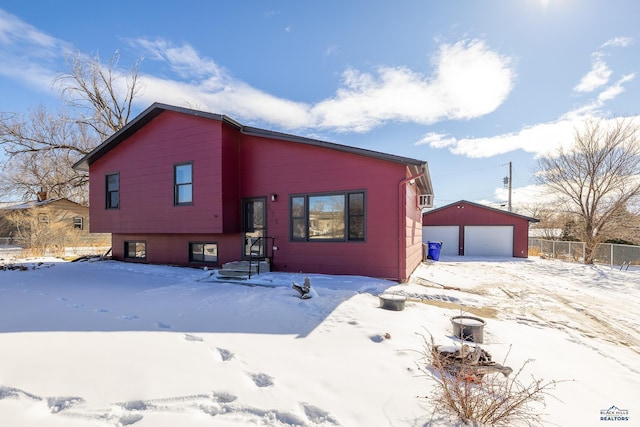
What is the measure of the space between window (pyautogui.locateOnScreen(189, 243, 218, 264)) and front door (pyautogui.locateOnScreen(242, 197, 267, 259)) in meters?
1.26

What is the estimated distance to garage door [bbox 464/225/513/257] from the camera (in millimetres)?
16578

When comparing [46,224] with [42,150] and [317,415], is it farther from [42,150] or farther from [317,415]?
[317,415]

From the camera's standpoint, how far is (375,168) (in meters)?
7.21

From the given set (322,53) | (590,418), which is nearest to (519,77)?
(322,53)

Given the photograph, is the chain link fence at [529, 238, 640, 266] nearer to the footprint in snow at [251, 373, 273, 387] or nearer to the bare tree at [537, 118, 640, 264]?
the bare tree at [537, 118, 640, 264]

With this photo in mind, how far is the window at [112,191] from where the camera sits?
10.8 meters

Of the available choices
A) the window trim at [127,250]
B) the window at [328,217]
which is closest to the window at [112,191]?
the window trim at [127,250]

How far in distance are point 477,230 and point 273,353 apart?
17.1 m

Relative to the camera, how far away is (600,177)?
14.5 meters

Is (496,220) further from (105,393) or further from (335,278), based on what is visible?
(105,393)

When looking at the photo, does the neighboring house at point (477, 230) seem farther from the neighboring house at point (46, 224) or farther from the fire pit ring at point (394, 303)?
the neighboring house at point (46, 224)

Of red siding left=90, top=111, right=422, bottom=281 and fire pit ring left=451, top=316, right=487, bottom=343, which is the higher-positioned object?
red siding left=90, top=111, right=422, bottom=281

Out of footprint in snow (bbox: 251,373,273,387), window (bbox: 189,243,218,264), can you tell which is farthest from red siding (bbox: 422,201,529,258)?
footprint in snow (bbox: 251,373,273,387)

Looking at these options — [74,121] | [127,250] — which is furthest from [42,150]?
[127,250]
